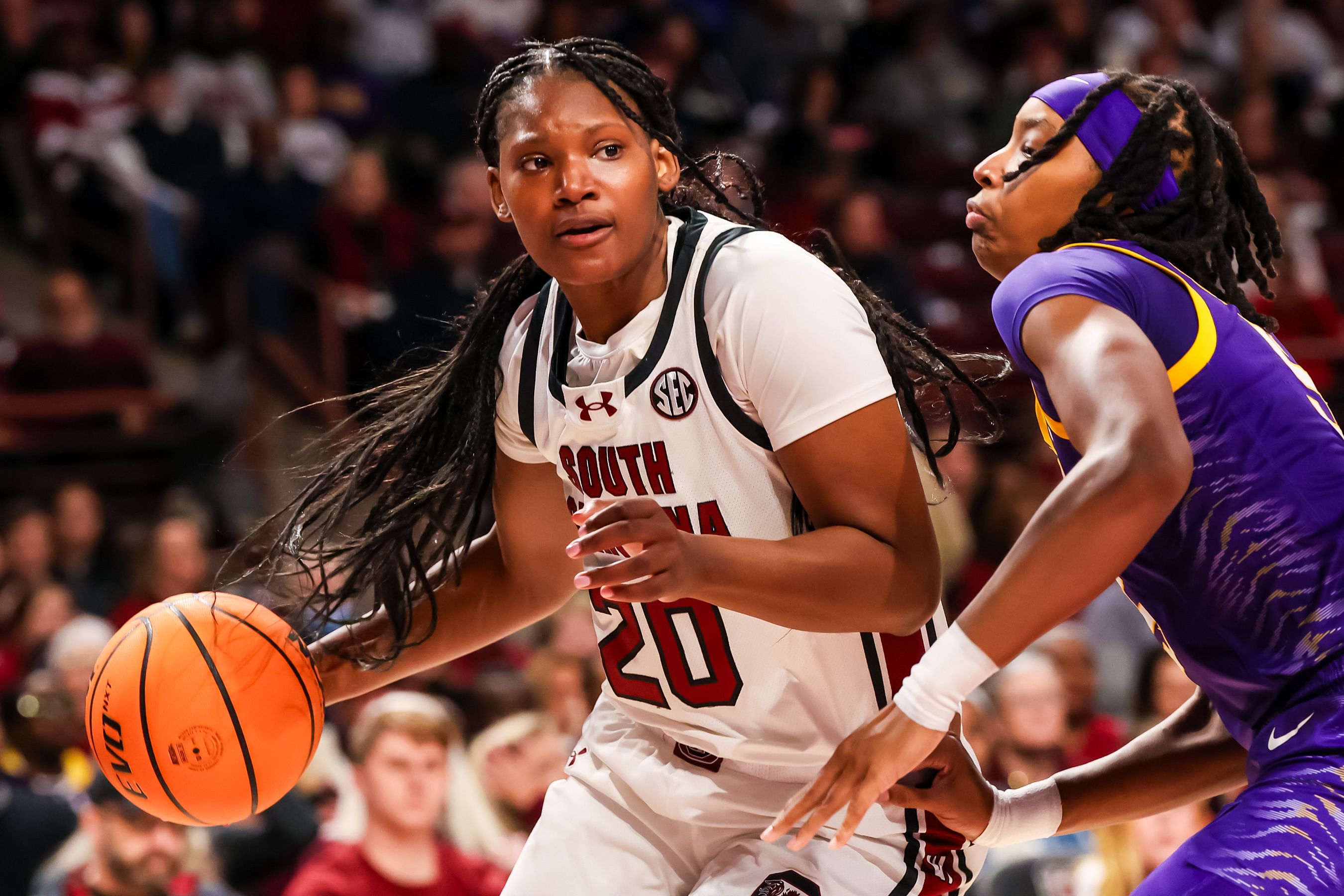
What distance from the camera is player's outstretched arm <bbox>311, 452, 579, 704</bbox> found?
3008mm

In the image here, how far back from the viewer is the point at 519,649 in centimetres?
694

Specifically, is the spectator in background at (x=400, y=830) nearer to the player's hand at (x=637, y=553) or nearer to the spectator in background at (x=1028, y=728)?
the spectator in background at (x=1028, y=728)

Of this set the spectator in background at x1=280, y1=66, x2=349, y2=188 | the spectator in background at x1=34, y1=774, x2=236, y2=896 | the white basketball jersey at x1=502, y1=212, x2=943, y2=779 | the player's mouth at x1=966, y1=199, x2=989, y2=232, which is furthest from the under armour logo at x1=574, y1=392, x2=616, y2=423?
the spectator in background at x1=280, y1=66, x2=349, y2=188

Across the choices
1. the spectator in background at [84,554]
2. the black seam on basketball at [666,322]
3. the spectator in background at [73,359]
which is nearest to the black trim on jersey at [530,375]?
the black seam on basketball at [666,322]

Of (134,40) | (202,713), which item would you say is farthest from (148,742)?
(134,40)

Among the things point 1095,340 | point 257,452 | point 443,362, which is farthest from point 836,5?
point 1095,340

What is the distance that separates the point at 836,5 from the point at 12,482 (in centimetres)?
723

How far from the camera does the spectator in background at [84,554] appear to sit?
7.14 m

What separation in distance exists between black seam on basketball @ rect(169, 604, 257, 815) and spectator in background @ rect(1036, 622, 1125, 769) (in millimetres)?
3550

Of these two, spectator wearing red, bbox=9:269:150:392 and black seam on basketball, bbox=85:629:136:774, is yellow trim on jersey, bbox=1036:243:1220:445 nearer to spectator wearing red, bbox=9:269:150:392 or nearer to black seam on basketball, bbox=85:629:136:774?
black seam on basketball, bbox=85:629:136:774

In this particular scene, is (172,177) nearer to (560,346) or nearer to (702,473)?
(560,346)

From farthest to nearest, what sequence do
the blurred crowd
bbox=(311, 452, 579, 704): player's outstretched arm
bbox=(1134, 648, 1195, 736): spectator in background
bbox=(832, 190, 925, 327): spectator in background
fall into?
bbox=(832, 190, 925, 327): spectator in background < bbox=(1134, 648, 1195, 736): spectator in background < the blurred crowd < bbox=(311, 452, 579, 704): player's outstretched arm

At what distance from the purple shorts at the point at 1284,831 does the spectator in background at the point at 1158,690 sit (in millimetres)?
3380

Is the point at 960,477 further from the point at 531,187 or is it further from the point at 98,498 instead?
the point at 531,187
